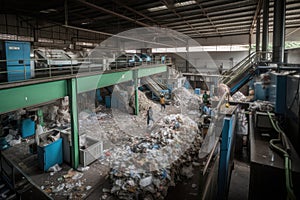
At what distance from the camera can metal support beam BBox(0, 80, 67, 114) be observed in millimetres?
4320

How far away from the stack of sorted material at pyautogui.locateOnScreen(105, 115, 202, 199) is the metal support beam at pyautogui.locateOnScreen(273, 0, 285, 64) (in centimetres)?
493

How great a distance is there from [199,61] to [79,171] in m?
20.5

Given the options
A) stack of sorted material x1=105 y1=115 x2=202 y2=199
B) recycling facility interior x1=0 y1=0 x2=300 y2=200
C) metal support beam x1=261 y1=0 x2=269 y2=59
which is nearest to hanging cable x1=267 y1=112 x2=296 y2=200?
recycling facility interior x1=0 y1=0 x2=300 y2=200

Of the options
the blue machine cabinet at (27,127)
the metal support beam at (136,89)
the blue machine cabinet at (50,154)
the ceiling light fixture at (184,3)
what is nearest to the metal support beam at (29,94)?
the blue machine cabinet at (50,154)

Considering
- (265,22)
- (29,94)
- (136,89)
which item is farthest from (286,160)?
(265,22)

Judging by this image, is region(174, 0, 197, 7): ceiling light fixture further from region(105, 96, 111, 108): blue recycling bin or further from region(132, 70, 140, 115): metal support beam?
region(105, 96, 111, 108): blue recycling bin

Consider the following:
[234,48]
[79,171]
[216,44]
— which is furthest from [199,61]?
[79,171]

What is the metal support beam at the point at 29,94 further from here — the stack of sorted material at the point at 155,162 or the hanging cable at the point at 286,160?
the hanging cable at the point at 286,160

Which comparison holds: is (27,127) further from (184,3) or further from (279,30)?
(279,30)

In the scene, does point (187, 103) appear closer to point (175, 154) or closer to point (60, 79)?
point (175, 154)

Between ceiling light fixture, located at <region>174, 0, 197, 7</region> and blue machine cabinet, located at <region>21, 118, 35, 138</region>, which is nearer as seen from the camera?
blue machine cabinet, located at <region>21, 118, 35, 138</region>

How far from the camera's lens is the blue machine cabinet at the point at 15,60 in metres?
4.89

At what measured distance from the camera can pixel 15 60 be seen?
4844mm

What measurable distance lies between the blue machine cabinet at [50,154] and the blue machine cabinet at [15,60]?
2.41 meters
